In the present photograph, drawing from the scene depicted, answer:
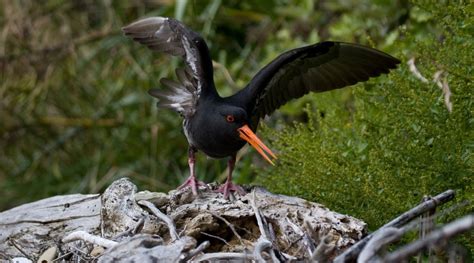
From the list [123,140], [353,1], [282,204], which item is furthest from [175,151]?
[282,204]

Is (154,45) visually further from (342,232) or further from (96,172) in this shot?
(96,172)

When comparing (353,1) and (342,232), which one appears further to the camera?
(353,1)

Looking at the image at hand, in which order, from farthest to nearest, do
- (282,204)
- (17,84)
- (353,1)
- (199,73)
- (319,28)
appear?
(17,84) < (319,28) < (353,1) < (199,73) < (282,204)

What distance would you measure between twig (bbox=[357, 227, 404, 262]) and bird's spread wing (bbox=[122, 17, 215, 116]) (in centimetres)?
199

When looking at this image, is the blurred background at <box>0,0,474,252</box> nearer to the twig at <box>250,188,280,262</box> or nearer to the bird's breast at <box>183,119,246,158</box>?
the bird's breast at <box>183,119,246,158</box>

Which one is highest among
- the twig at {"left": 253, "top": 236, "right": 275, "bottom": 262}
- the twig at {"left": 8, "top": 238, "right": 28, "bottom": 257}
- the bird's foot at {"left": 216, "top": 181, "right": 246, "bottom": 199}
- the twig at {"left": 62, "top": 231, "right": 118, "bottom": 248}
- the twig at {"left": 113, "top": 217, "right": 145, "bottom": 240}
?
the twig at {"left": 253, "top": 236, "right": 275, "bottom": 262}

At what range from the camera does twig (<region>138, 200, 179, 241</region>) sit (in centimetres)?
326

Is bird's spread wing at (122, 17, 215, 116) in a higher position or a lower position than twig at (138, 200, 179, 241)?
higher

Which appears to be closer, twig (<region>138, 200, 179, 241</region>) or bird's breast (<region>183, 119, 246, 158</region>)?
twig (<region>138, 200, 179, 241</region>)

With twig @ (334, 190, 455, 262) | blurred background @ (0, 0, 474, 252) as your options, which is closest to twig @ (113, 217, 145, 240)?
twig @ (334, 190, 455, 262)

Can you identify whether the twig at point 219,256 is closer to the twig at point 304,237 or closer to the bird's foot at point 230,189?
the twig at point 304,237

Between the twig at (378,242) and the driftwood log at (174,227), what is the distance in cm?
40

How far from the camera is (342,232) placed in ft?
11.0

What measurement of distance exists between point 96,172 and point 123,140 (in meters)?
0.35
